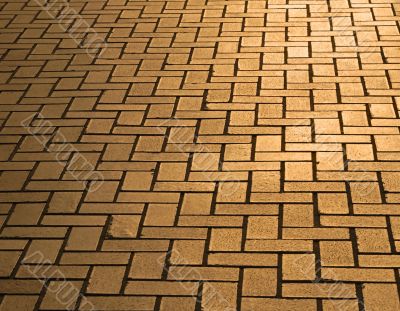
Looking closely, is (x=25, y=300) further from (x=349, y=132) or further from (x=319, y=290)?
(x=349, y=132)

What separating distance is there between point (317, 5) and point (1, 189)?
3458mm

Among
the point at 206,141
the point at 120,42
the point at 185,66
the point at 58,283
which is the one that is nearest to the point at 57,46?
the point at 120,42

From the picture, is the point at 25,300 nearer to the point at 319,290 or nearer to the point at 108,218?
the point at 108,218

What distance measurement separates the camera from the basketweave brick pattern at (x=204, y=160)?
3.04m

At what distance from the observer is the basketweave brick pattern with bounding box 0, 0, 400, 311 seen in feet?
9.98

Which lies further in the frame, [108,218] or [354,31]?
[354,31]

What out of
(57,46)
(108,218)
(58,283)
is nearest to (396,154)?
(108,218)

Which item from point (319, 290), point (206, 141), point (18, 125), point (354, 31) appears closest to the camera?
point (319, 290)

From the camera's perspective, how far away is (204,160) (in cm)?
387

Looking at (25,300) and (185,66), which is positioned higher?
(25,300)

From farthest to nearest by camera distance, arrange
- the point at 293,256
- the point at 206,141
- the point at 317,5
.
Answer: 1. the point at 317,5
2. the point at 206,141
3. the point at 293,256

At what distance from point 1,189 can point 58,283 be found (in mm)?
911

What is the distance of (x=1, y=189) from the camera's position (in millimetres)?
3727

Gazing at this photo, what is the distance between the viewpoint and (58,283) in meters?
3.06
